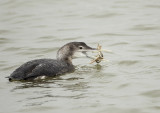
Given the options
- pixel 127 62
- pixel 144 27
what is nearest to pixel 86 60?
pixel 127 62

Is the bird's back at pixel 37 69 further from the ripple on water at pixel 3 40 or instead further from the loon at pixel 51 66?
the ripple on water at pixel 3 40

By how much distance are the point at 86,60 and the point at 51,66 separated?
2.00 metres

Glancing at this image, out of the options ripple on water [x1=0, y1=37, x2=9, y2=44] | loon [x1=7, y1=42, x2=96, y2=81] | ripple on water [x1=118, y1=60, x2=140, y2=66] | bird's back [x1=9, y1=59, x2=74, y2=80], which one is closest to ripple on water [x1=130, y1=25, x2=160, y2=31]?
ripple on water [x1=118, y1=60, x2=140, y2=66]

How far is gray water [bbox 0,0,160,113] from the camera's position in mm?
7723

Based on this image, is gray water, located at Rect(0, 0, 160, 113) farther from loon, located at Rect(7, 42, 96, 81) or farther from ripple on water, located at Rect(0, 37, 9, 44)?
loon, located at Rect(7, 42, 96, 81)

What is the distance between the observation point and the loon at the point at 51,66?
8844mm

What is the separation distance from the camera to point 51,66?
9219 millimetres

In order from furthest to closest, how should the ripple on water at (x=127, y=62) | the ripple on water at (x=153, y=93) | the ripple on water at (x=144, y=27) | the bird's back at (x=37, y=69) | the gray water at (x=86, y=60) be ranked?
the ripple on water at (x=144, y=27), the ripple on water at (x=127, y=62), the bird's back at (x=37, y=69), the ripple on water at (x=153, y=93), the gray water at (x=86, y=60)

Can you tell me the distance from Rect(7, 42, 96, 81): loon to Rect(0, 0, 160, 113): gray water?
151 mm

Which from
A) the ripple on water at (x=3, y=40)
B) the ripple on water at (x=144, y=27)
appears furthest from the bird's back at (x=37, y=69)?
the ripple on water at (x=144, y=27)

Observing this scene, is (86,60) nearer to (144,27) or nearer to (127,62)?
(127,62)

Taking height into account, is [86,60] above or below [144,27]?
below

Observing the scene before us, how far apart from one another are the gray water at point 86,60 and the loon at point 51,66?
0.49ft

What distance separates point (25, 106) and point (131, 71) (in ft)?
9.45
